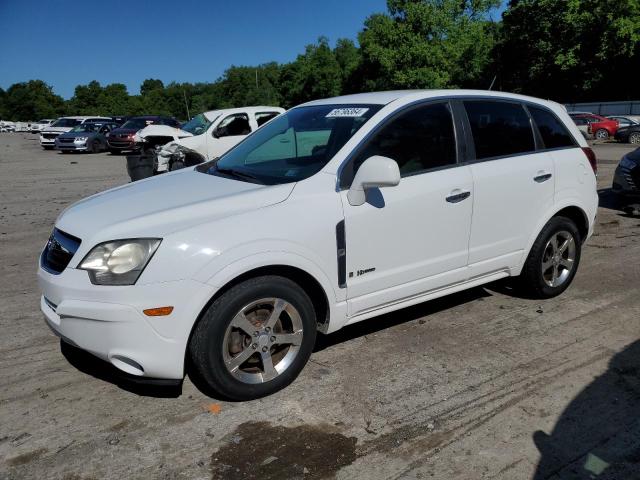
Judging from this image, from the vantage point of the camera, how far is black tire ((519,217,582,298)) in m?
4.57

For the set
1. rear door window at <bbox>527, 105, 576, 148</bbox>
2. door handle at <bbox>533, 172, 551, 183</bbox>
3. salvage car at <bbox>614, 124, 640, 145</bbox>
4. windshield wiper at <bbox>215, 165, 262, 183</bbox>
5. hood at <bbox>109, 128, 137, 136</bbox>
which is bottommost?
salvage car at <bbox>614, 124, 640, 145</bbox>

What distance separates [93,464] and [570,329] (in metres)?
3.46

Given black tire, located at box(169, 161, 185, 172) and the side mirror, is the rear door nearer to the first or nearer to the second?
the side mirror

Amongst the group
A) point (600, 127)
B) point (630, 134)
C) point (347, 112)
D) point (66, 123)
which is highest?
point (347, 112)

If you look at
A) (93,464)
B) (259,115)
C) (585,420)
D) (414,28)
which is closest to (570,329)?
(585,420)

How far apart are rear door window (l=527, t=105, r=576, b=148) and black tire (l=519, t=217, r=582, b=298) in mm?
657

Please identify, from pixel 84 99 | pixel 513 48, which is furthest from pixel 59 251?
pixel 84 99

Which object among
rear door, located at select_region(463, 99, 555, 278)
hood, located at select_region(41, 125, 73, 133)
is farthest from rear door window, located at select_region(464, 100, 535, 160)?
hood, located at select_region(41, 125, 73, 133)

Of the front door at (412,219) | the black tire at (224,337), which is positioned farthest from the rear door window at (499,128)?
the black tire at (224,337)

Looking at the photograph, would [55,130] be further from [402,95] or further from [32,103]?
[32,103]

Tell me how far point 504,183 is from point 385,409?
202cm

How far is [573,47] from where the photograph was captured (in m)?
45.9

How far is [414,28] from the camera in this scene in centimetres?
5047

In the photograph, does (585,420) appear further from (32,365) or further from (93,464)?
(32,365)
